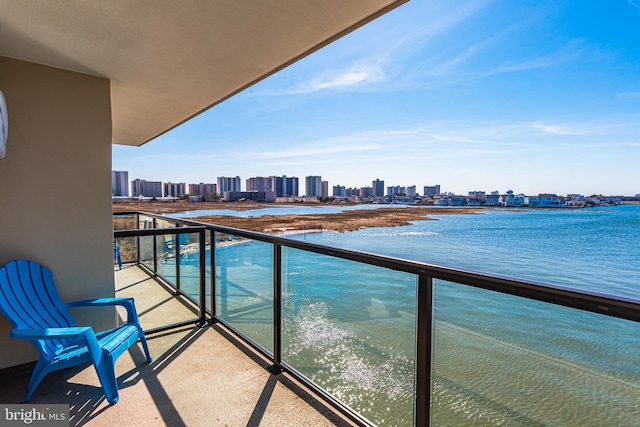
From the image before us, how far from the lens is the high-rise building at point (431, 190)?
39875 millimetres

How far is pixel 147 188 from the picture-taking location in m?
16.4

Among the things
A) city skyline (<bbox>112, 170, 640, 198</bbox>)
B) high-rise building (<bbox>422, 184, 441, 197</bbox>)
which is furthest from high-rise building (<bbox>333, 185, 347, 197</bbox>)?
high-rise building (<bbox>422, 184, 441, 197</bbox>)

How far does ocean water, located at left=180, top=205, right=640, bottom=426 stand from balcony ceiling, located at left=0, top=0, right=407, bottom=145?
1488 mm

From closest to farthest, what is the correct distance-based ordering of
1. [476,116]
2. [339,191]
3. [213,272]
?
[213,272] → [476,116] → [339,191]

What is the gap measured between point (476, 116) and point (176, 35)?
2974 centimetres

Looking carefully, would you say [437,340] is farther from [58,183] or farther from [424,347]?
[58,183]

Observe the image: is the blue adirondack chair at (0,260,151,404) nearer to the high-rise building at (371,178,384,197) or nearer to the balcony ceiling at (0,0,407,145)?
the balcony ceiling at (0,0,407,145)

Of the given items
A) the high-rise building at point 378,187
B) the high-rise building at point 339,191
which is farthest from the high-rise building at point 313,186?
the high-rise building at point 378,187

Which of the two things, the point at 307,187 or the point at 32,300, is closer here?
the point at 32,300

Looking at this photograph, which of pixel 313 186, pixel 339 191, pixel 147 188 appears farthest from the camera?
pixel 339 191

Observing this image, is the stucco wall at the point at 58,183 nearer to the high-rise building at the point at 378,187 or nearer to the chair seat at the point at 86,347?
the chair seat at the point at 86,347

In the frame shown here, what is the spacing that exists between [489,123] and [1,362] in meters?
34.1

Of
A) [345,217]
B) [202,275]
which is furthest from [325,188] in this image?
[202,275]

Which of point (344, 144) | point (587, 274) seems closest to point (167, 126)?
point (344, 144)
